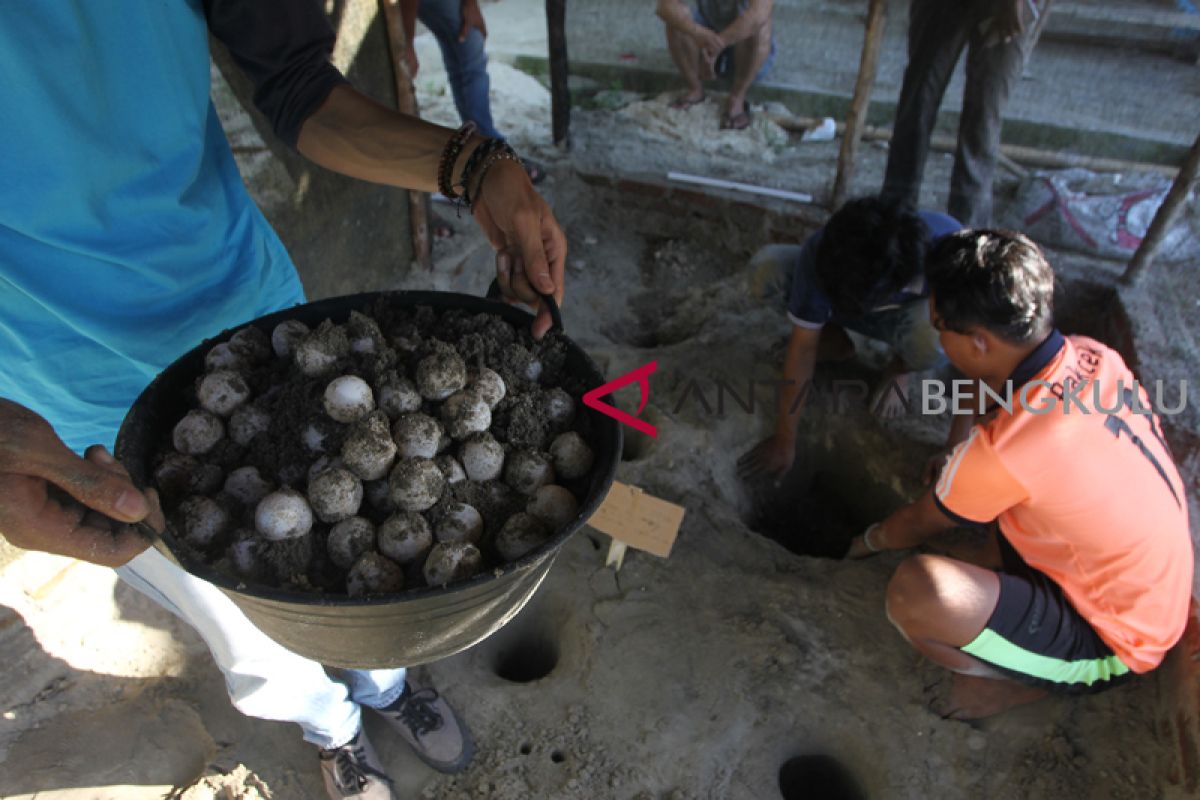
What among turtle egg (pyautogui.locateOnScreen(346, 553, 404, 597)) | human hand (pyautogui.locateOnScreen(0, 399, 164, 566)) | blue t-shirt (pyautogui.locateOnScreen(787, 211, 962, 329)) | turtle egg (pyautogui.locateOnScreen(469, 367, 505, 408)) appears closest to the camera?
human hand (pyautogui.locateOnScreen(0, 399, 164, 566))

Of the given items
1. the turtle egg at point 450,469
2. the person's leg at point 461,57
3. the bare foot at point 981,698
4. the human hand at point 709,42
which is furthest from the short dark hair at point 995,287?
the human hand at point 709,42

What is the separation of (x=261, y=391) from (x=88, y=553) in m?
0.41

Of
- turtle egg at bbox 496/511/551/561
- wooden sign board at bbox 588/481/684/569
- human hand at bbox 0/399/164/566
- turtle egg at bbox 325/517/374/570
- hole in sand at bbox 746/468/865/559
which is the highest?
human hand at bbox 0/399/164/566

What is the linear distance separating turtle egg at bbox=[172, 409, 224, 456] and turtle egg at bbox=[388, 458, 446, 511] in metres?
0.31

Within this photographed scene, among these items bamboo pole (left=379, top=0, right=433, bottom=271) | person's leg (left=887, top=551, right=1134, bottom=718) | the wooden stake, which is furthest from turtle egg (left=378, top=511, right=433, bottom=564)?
the wooden stake

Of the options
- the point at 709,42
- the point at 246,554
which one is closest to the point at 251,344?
the point at 246,554

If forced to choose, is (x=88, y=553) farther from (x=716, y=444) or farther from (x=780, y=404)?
(x=780, y=404)

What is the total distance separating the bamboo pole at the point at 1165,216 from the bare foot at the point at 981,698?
196cm

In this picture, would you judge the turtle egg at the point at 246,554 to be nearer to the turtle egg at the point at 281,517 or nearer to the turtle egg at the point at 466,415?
the turtle egg at the point at 281,517

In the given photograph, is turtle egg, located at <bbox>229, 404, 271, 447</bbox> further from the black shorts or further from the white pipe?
the white pipe

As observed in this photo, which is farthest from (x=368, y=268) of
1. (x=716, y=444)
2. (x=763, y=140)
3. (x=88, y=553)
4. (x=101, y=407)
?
(x=763, y=140)

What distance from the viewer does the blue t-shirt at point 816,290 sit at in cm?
255

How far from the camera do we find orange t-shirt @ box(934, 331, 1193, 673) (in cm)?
176

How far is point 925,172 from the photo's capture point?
14.2 feet
